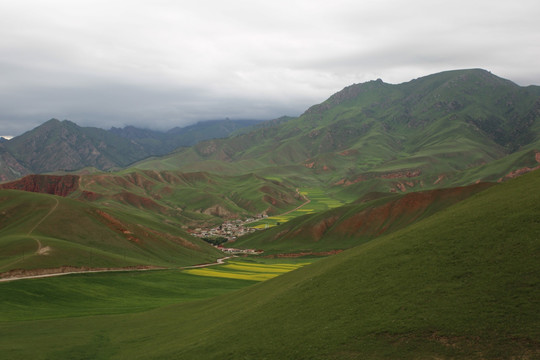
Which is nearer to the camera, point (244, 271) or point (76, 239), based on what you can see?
point (76, 239)

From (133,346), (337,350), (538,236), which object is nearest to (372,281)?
(337,350)

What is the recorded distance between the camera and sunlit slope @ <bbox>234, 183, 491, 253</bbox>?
479ft

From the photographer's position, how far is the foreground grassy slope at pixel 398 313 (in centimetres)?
2517

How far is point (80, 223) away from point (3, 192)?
155 feet

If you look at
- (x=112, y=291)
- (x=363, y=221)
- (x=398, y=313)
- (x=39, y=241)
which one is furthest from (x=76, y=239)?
(x=398, y=313)

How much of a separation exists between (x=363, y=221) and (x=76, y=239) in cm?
11837

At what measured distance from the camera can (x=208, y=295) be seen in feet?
297

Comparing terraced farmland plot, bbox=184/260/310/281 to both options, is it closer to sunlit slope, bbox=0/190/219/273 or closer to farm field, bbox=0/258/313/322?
farm field, bbox=0/258/313/322

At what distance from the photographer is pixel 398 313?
2927cm

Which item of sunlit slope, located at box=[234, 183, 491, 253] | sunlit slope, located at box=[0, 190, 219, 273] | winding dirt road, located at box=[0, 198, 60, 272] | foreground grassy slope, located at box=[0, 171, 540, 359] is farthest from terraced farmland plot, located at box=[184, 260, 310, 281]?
foreground grassy slope, located at box=[0, 171, 540, 359]

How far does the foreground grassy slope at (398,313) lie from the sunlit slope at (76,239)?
5182 centimetres

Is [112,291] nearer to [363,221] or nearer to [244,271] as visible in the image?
[244,271]

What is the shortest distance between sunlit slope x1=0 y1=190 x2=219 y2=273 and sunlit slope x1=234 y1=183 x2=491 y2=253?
146ft

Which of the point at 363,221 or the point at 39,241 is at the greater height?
the point at 39,241
